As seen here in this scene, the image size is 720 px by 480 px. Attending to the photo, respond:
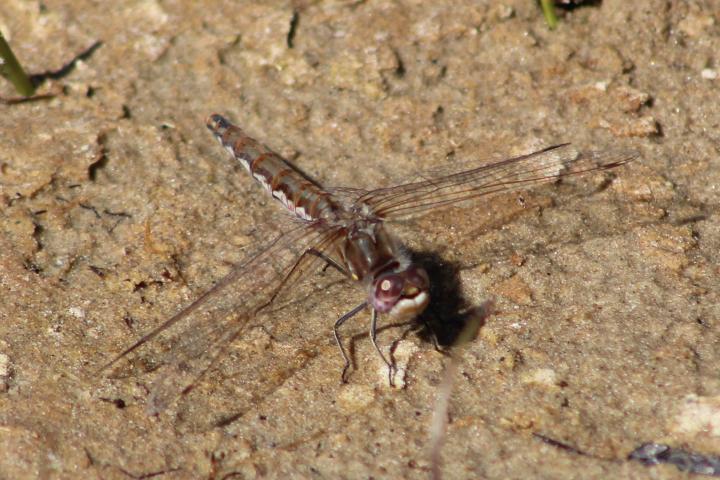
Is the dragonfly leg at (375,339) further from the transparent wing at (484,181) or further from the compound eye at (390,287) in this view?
the transparent wing at (484,181)

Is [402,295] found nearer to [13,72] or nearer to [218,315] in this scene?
[218,315]

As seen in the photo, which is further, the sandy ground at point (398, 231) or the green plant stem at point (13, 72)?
the green plant stem at point (13, 72)

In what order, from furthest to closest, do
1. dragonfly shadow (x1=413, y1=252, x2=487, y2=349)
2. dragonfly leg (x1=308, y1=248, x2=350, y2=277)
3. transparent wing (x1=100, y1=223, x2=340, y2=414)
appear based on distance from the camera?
1. dragonfly leg (x1=308, y1=248, x2=350, y2=277)
2. dragonfly shadow (x1=413, y1=252, x2=487, y2=349)
3. transparent wing (x1=100, y1=223, x2=340, y2=414)

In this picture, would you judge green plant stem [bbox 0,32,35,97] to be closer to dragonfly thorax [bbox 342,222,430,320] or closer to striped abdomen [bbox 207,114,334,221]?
striped abdomen [bbox 207,114,334,221]

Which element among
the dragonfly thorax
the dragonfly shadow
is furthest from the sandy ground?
the dragonfly thorax

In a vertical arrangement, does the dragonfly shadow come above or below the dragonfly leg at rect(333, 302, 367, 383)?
below

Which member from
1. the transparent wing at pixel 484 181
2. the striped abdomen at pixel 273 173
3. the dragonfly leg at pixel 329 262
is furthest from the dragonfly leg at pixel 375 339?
the striped abdomen at pixel 273 173
